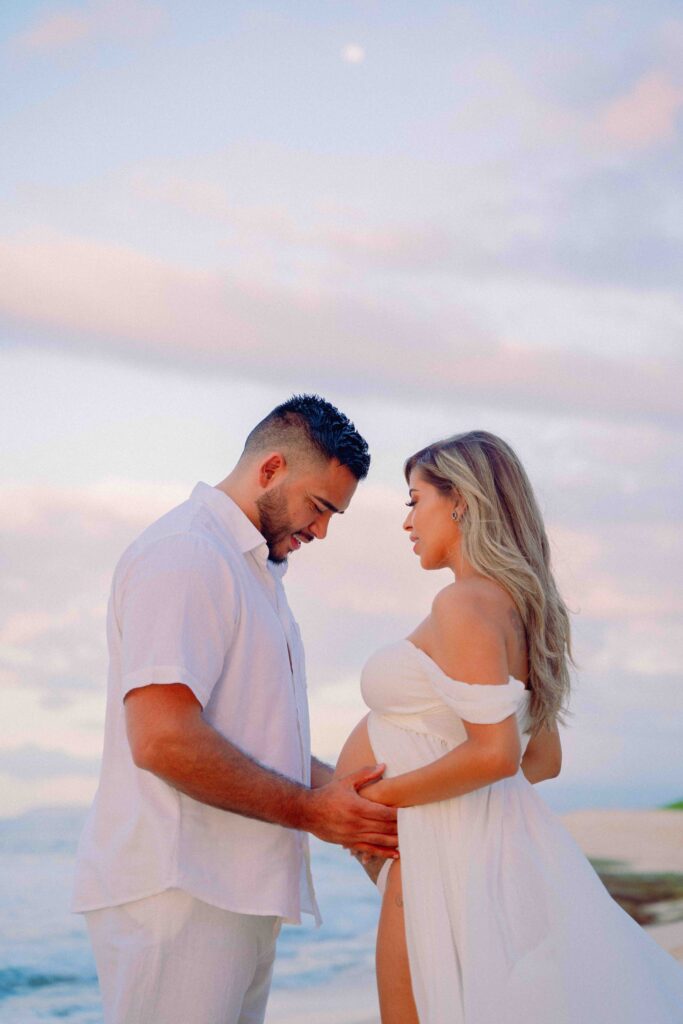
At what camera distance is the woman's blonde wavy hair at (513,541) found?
3.06 metres

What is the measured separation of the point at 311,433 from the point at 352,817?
44.6 inches

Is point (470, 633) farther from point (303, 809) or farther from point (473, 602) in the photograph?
point (303, 809)

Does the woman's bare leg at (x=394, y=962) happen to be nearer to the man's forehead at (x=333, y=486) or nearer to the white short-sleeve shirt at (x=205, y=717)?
the white short-sleeve shirt at (x=205, y=717)

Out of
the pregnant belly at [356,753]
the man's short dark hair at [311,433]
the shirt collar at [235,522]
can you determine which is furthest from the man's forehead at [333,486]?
the pregnant belly at [356,753]

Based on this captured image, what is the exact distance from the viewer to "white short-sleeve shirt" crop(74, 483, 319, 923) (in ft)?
9.20

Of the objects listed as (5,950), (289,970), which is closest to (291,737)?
(289,970)

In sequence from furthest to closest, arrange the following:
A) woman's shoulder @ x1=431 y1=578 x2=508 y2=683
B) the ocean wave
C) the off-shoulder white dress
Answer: the ocean wave → woman's shoulder @ x1=431 y1=578 x2=508 y2=683 → the off-shoulder white dress

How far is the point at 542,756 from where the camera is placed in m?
3.41

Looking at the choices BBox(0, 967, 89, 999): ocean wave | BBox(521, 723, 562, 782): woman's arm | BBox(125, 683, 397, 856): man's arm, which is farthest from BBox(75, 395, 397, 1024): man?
BBox(0, 967, 89, 999): ocean wave

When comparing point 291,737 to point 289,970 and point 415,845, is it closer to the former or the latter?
point 415,845

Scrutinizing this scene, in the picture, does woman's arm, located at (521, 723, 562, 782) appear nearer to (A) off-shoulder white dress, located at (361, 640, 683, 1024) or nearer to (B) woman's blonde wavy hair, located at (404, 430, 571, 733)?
(B) woman's blonde wavy hair, located at (404, 430, 571, 733)

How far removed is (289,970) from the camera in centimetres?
987

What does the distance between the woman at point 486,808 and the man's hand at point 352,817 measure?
0.04 meters

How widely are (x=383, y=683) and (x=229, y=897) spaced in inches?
26.1
